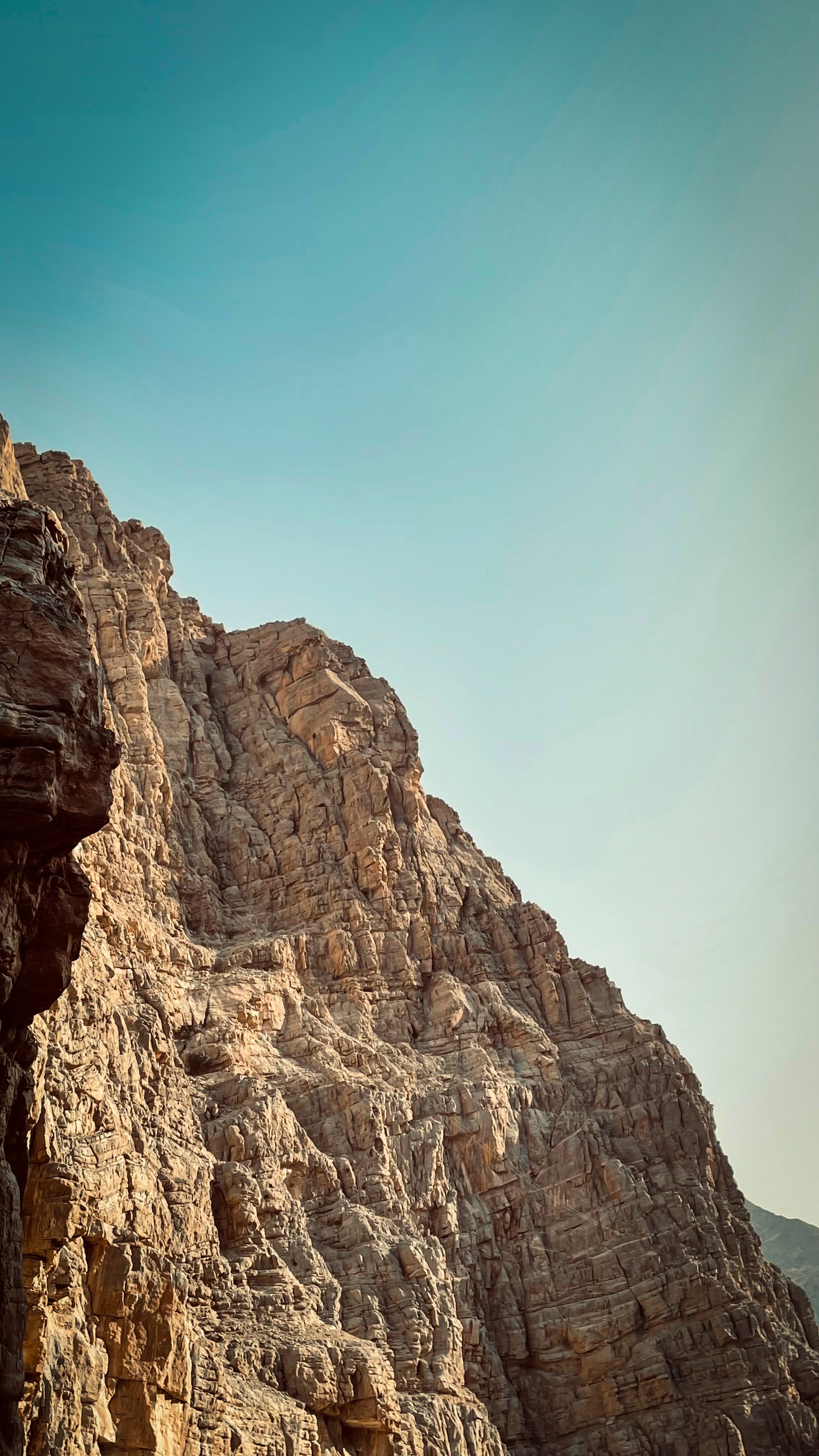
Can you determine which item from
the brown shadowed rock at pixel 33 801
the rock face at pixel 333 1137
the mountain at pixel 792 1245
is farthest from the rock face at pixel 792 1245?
the brown shadowed rock at pixel 33 801

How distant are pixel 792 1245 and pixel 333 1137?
11991cm

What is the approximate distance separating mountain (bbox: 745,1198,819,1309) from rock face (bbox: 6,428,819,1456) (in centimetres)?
8349

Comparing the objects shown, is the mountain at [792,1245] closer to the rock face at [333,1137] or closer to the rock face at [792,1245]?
the rock face at [792,1245]

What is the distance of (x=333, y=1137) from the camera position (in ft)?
152

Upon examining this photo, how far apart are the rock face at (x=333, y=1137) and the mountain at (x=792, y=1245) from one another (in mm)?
83490

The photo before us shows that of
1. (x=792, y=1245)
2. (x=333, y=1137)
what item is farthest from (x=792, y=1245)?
(x=333, y=1137)

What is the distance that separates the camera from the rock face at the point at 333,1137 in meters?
33.4

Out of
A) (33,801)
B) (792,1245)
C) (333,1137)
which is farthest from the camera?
(792,1245)

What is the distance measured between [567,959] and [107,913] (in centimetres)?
2805

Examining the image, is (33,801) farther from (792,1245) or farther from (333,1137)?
(792,1245)

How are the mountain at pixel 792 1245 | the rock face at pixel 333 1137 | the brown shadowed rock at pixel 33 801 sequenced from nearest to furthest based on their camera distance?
the brown shadowed rock at pixel 33 801, the rock face at pixel 333 1137, the mountain at pixel 792 1245

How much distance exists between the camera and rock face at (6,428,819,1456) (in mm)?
33406

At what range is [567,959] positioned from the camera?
211 ft

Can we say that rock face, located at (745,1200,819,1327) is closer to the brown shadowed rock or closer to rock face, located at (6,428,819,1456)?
rock face, located at (6,428,819,1456)
